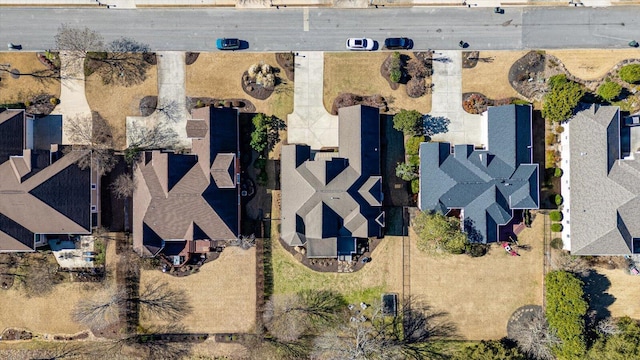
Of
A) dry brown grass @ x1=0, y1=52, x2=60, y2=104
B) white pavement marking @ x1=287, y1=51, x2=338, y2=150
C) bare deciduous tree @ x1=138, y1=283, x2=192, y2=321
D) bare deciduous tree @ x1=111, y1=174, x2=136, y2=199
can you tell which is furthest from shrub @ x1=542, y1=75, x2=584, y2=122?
dry brown grass @ x1=0, y1=52, x2=60, y2=104

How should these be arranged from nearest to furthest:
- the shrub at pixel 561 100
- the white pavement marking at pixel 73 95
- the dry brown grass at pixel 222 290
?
1. the shrub at pixel 561 100
2. the white pavement marking at pixel 73 95
3. the dry brown grass at pixel 222 290

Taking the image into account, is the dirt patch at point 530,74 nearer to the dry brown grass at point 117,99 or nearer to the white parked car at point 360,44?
the white parked car at point 360,44

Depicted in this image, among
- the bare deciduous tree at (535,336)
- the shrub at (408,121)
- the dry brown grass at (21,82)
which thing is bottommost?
the bare deciduous tree at (535,336)

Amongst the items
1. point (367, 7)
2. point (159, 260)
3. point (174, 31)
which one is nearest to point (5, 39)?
point (174, 31)

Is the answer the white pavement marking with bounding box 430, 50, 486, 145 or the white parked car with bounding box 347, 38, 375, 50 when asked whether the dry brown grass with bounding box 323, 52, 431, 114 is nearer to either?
the white parked car with bounding box 347, 38, 375, 50

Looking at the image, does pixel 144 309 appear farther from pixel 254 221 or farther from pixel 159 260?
pixel 254 221

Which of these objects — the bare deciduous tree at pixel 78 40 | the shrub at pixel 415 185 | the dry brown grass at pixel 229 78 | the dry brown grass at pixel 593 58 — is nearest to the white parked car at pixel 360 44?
the dry brown grass at pixel 229 78
